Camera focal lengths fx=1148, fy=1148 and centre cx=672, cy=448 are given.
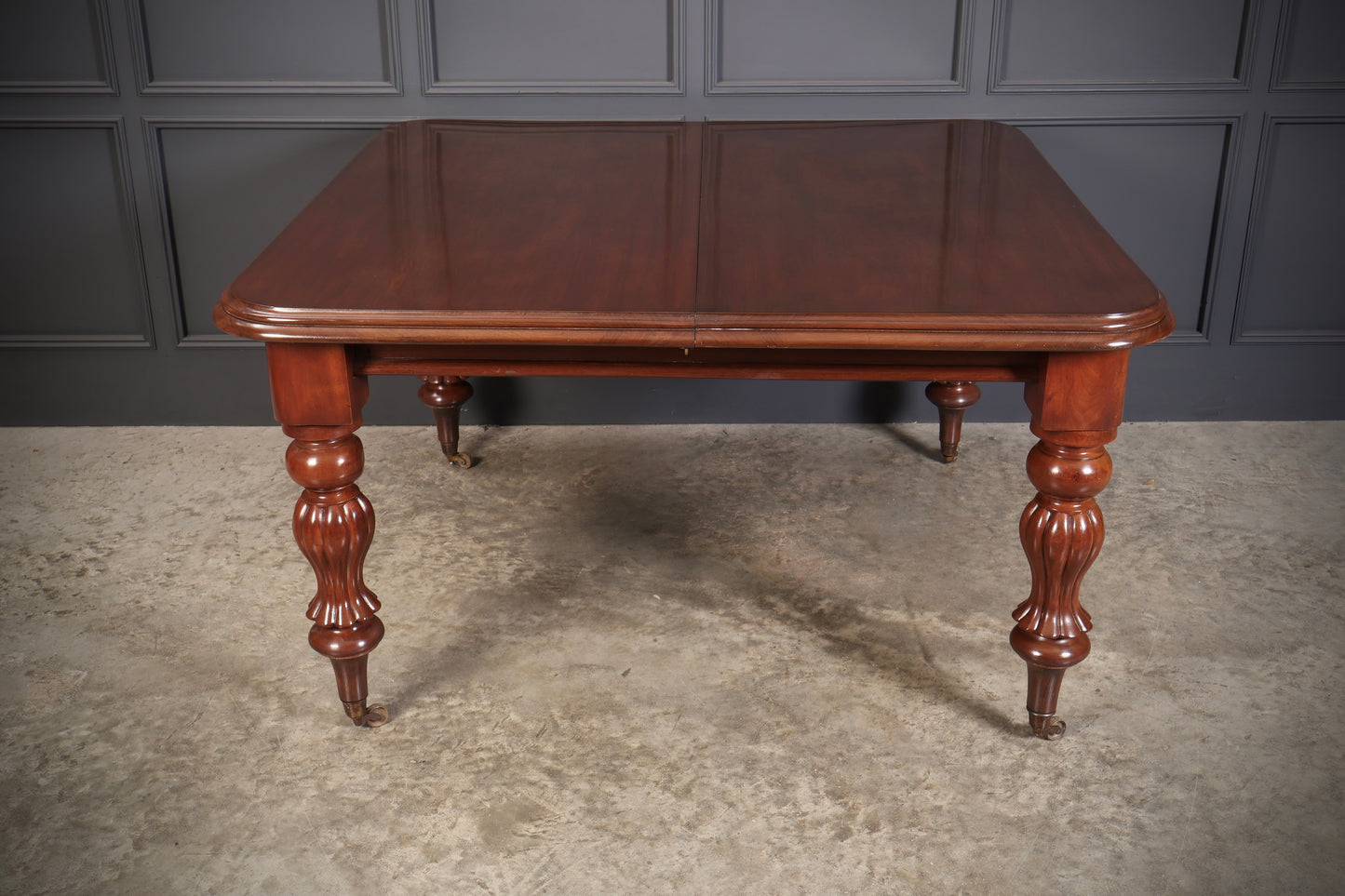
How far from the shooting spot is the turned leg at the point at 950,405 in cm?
292

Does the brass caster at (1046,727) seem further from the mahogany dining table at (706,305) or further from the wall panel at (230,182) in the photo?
the wall panel at (230,182)

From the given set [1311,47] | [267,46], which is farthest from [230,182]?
[1311,47]

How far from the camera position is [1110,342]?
166cm

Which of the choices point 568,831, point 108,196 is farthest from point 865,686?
point 108,196

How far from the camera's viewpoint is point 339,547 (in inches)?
75.2

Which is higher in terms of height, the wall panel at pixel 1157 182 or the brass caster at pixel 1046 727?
the wall panel at pixel 1157 182

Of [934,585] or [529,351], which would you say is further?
[934,585]

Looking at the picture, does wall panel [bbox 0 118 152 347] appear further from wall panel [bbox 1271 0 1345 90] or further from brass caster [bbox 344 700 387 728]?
wall panel [bbox 1271 0 1345 90]

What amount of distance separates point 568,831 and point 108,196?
7.29 ft

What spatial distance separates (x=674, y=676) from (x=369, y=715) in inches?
22.6

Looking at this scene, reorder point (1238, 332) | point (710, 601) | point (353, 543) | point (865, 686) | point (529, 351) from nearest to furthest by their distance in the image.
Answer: point (529, 351)
point (353, 543)
point (865, 686)
point (710, 601)
point (1238, 332)

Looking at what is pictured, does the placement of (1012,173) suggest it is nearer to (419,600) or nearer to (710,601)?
(710,601)

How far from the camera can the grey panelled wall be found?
2.88 meters

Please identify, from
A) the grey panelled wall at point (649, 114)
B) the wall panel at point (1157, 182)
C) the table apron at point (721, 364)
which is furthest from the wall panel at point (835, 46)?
the table apron at point (721, 364)
